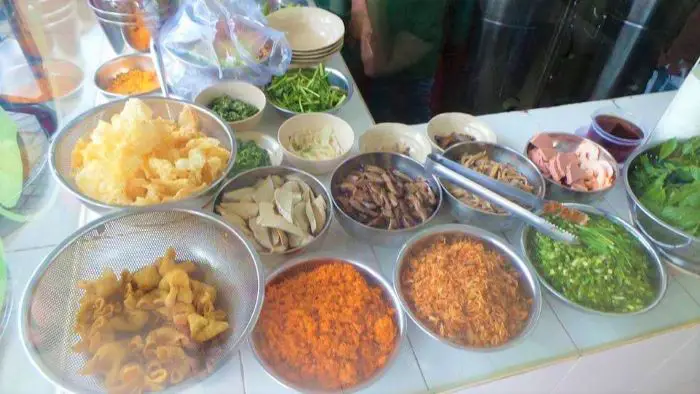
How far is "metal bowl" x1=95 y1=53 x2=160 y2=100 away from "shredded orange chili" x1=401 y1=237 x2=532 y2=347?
111 centimetres

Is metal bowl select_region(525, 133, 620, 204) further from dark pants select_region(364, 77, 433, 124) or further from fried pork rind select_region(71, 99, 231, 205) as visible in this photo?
dark pants select_region(364, 77, 433, 124)

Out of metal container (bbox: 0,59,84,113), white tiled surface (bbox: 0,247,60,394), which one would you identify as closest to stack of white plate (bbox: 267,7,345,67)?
metal container (bbox: 0,59,84,113)

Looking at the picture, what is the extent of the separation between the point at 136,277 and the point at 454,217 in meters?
0.82

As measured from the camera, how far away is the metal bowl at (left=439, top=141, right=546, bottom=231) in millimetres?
1261

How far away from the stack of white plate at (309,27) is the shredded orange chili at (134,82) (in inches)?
20.2

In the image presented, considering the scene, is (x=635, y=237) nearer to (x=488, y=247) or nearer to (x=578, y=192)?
(x=578, y=192)

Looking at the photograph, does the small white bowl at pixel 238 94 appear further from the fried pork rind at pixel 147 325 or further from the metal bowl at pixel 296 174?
the fried pork rind at pixel 147 325

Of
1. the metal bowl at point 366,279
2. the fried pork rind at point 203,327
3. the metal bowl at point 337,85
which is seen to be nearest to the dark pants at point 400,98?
the metal bowl at point 337,85

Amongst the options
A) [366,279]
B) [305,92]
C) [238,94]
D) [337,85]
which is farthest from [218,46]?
[366,279]

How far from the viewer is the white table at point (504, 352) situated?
1021 millimetres

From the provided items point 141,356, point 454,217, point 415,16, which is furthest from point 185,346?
point 415,16

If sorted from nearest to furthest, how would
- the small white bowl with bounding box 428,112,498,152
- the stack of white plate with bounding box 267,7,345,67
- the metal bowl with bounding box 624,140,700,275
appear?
the metal bowl with bounding box 624,140,700,275 → the small white bowl with bounding box 428,112,498,152 → the stack of white plate with bounding box 267,7,345,67

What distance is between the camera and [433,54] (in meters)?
2.36

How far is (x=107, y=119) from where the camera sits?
1333 mm
